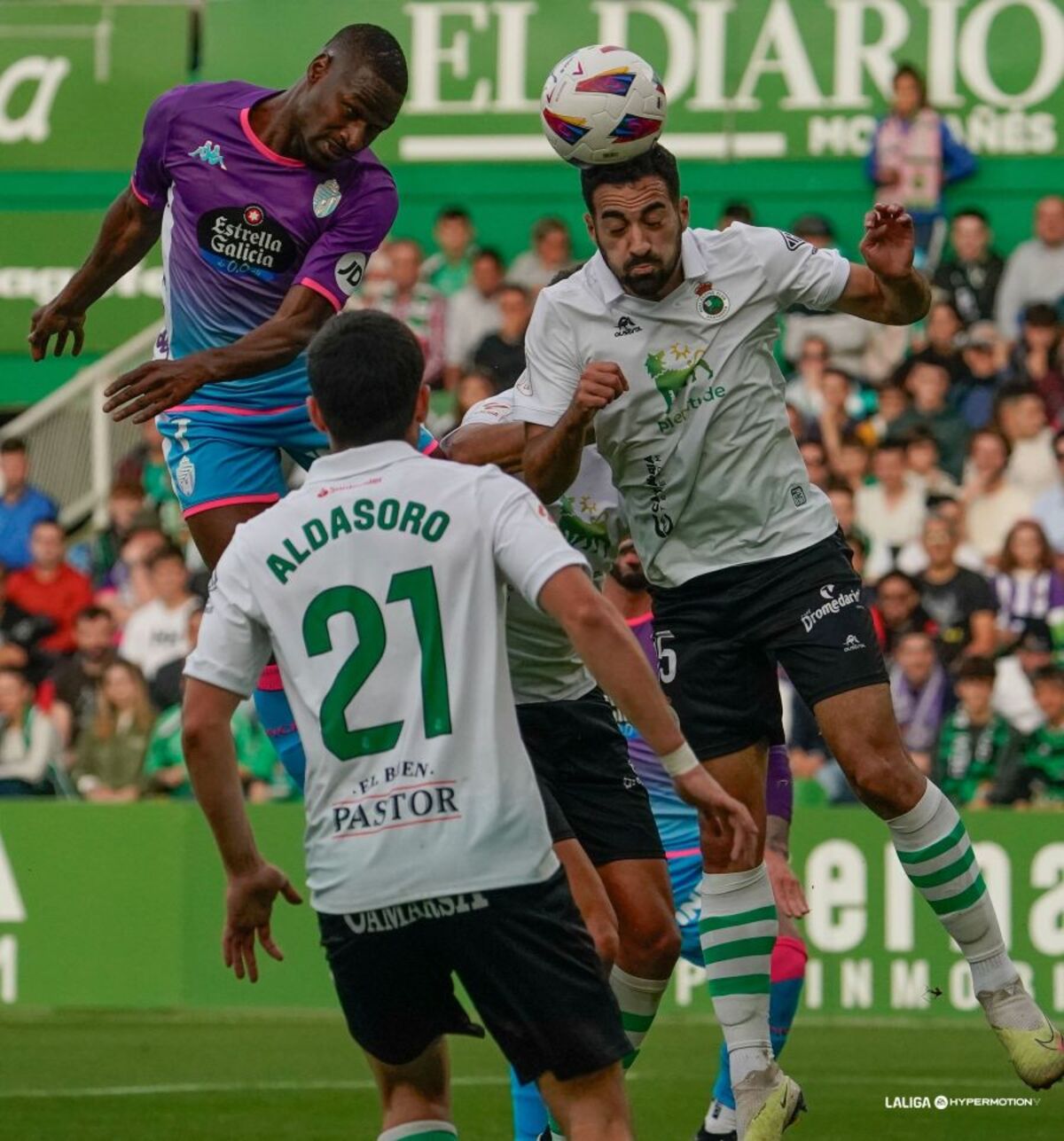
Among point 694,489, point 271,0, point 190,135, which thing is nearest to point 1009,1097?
point 694,489

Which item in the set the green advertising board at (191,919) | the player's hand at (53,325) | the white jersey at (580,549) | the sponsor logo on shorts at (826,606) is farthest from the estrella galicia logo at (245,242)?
the green advertising board at (191,919)

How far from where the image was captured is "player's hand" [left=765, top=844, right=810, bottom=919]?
8.48 m

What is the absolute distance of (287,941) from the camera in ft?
44.9

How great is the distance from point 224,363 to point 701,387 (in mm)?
1598

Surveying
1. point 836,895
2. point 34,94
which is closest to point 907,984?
point 836,895

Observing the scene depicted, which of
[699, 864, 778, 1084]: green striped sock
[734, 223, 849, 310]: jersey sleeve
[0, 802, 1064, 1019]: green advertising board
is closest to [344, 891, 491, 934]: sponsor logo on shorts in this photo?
[699, 864, 778, 1084]: green striped sock

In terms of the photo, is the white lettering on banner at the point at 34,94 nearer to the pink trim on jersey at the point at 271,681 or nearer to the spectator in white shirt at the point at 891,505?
the spectator in white shirt at the point at 891,505

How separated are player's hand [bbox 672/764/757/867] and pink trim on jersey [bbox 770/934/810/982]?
307cm

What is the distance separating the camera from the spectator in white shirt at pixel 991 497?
52.7 feet

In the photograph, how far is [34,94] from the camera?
21.1 meters

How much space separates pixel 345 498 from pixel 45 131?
16.4 metres

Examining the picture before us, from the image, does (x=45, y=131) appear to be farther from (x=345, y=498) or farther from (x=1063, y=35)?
(x=345, y=498)

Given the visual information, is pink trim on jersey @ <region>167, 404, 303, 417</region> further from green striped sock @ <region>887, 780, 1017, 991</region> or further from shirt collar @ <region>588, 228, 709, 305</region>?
green striped sock @ <region>887, 780, 1017, 991</region>

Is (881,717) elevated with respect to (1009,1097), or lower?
elevated
